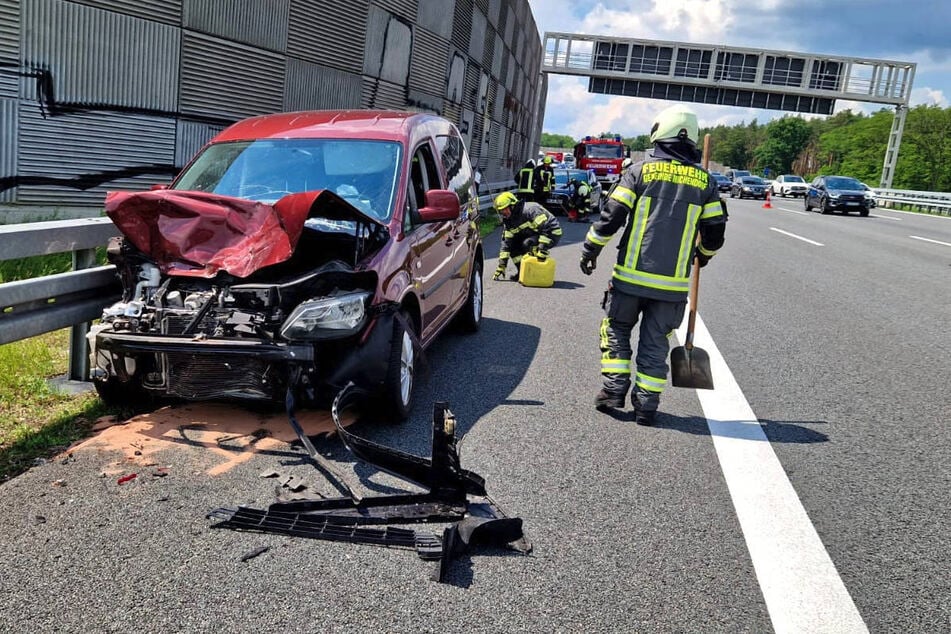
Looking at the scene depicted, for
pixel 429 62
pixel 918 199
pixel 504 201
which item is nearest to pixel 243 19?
pixel 504 201

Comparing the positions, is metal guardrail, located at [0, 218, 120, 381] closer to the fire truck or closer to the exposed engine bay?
the exposed engine bay

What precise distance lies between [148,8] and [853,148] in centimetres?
11350

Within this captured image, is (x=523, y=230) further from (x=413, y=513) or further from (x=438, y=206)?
(x=413, y=513)

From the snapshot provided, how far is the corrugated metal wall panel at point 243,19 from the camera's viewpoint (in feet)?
34.8

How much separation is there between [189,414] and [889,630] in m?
3.77

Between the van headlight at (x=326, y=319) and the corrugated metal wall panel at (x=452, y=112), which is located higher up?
the corrugated metal wall panel at (x=452, y=112)

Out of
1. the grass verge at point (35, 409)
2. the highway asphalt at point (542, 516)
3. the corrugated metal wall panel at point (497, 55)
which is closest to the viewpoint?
the highway asphalt at point (542, 516)

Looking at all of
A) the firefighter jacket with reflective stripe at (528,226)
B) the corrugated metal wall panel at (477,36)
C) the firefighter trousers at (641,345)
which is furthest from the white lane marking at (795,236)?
the firefighter trousers at (641,345)

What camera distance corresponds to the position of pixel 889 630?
2.86m

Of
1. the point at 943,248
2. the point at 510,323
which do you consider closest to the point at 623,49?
the point at 943,248

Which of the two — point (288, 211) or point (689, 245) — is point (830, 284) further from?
point (288, 211)

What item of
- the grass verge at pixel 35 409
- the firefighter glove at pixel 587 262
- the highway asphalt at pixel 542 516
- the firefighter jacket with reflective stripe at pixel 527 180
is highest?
the firefighter jacket with reflective stripe at pixel 527 180

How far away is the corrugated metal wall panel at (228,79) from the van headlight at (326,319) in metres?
7.59

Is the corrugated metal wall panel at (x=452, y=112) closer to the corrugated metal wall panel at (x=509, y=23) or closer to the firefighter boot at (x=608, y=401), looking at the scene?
→ the corrugated metal wall panel at (x=509, y=23)
